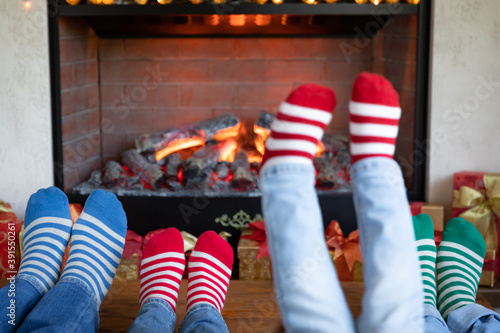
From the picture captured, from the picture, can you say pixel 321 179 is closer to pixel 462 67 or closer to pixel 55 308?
pixel 462 67

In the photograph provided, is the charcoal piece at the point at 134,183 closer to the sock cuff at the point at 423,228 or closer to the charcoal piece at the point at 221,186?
the charcoal piece at the point at 221,186

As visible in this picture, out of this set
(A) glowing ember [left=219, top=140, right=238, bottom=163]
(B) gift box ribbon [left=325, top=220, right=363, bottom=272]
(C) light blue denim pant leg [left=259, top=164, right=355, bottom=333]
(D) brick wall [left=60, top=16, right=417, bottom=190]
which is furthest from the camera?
(D) brick wall [left=60, top=16, right=417, bottom=190]

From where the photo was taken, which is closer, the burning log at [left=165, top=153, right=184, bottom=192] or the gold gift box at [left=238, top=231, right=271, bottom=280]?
the gold gift box at [left=238, top=231, right=271, bottom=280]

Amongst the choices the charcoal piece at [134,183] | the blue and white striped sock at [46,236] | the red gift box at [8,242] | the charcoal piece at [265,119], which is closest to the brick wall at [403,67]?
the charcoal piece at [265,119]

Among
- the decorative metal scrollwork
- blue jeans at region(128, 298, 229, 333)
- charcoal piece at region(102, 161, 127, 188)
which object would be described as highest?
charcoal piece at region(102, 161, 127, 188)

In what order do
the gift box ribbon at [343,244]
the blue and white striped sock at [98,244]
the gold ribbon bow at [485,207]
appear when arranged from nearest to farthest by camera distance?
the blue and white striped sock at [98,244]
the gift box ribbon at [343,244]
the gold ribbon bow at [485,207]

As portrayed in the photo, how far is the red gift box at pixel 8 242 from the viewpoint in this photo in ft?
5.65

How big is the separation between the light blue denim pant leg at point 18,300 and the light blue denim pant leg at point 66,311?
0.05 metres

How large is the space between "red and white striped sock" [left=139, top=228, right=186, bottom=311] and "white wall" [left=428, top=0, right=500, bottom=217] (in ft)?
3.01

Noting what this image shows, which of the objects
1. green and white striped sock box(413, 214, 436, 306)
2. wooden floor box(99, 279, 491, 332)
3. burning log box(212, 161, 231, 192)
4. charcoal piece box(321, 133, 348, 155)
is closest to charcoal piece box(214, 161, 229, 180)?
burning log box(212, 161, 231, 192)

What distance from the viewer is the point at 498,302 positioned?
5.83 ft

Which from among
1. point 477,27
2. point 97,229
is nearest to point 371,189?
point 97,229

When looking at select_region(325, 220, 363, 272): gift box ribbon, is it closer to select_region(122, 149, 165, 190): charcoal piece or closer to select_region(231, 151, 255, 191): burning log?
select_region(231, 151, 255, 191): burning log

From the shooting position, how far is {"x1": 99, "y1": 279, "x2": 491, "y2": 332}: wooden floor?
4.10 ft
